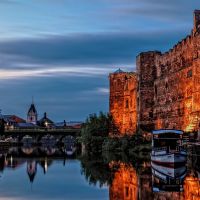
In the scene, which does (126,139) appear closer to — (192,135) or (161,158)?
(192,135)

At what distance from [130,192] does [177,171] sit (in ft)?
36.3

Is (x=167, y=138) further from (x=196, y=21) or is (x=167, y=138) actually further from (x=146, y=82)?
(x=146, y=82)

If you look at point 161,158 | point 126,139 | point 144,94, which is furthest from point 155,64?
point 161,158

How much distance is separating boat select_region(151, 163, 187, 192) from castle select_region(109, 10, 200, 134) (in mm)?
17483

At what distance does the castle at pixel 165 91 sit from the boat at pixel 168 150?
7144 mm

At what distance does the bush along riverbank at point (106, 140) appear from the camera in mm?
77225

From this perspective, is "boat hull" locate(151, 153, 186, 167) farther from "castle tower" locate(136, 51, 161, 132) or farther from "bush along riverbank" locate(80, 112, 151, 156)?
"castle tower" locate(136, 51, 161, 132)

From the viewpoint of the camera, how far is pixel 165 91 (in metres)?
81.8

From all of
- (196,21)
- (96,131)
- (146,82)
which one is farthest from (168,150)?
(96,131)

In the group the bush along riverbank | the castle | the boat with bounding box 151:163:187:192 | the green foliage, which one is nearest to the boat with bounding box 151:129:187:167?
the boat with bounding box 151:163:187:192

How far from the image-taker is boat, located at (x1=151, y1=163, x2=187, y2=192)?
36.1 m

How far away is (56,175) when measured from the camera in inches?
1993

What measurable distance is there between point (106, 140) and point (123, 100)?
14.7 metres

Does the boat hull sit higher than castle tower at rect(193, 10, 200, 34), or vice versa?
castle tower at rect(193, 10, 200, 34)
